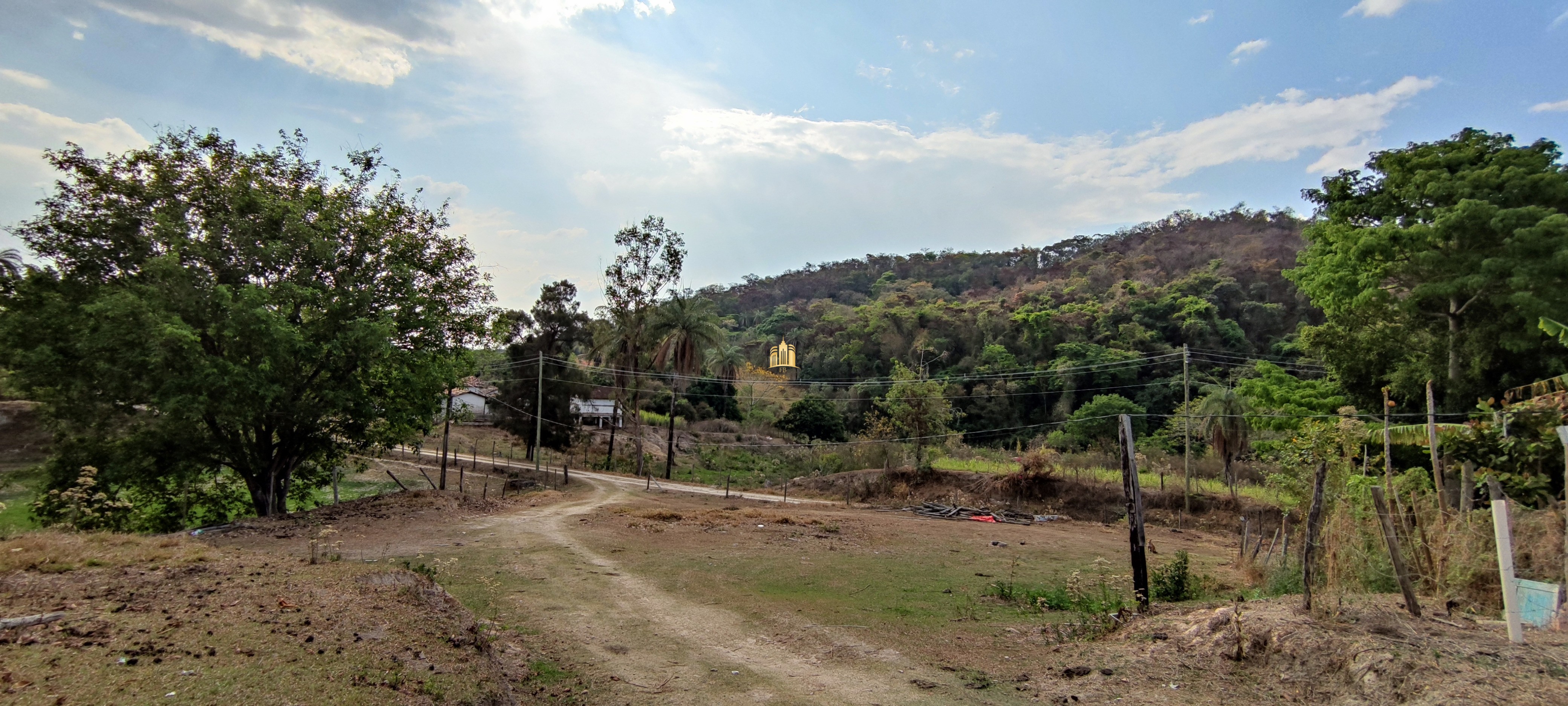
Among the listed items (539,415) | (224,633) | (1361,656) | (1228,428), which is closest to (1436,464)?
(1361,656)

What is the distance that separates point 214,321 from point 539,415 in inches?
775

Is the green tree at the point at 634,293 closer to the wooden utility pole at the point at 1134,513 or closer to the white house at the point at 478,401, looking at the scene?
the white house at the point at 478,401

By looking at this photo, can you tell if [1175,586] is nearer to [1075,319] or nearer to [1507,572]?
[1507,572]

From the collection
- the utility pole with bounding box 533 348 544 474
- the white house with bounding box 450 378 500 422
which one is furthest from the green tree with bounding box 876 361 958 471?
the white house with bounding box 450 378 500 422

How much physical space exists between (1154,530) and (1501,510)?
69.1ft

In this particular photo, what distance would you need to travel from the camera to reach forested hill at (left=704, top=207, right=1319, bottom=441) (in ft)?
180

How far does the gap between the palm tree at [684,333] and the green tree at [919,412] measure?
10.9 metres

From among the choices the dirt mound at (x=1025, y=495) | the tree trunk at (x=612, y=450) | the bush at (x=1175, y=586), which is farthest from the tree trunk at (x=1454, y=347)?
the tree trunk at (x=612, y=450)

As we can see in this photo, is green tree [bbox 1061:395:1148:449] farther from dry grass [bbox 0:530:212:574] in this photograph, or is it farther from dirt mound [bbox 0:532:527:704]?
dry grass [bbox 0:530:212:574]

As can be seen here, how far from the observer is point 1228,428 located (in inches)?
1184

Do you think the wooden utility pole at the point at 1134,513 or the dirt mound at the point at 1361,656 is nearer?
the dirt mound at the point at 1361,656

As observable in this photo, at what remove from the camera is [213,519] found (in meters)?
18.0

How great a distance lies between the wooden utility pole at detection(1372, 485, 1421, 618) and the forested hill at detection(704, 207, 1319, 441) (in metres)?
37.9

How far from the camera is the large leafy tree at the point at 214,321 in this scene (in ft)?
46.8
